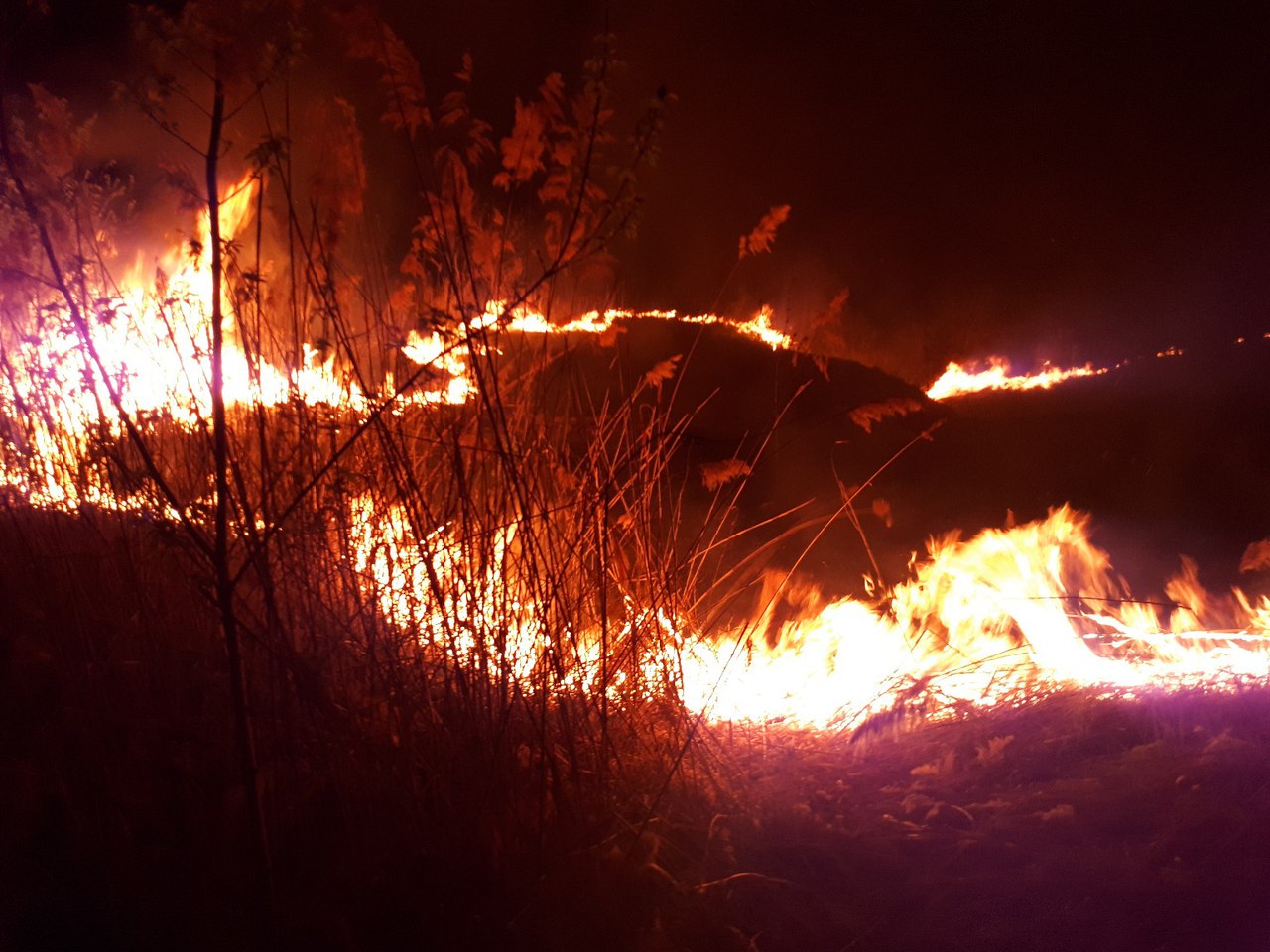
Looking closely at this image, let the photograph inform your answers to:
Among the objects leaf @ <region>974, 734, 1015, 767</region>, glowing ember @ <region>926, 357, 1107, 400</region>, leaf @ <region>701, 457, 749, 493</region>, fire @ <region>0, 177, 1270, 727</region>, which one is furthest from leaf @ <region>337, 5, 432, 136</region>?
glowing ember @ <region>926, 357, 1107, 400</region>

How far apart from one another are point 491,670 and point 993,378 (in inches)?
166

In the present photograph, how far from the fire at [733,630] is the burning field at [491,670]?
22 millimetres

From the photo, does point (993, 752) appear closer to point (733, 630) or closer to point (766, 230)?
point (733, 630)

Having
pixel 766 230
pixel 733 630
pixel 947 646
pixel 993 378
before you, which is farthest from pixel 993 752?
pixel 993 378

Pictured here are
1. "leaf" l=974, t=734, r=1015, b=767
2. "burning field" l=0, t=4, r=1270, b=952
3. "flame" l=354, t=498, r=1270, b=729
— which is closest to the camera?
"burning field" l=0, t=4, r=1270, b=952


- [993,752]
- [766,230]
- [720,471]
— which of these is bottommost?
[993,752]

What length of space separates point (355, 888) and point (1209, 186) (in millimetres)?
5852

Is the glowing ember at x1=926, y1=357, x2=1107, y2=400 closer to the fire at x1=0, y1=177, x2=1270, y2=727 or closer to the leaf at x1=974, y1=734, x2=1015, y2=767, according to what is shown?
the fire at x1=0, y1=177, x2=1270, y2=727

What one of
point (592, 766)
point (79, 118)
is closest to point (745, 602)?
point (592, 766)

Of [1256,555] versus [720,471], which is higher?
[720,471]

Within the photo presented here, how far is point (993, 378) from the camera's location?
19.7ft

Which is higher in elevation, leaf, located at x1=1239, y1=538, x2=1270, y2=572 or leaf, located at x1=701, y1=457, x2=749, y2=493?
leaf, located at x1=701, y1=457, x2=749, y2=493

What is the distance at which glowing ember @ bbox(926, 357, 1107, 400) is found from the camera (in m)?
5.96

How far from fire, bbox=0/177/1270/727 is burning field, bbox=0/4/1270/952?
22 millimetres
